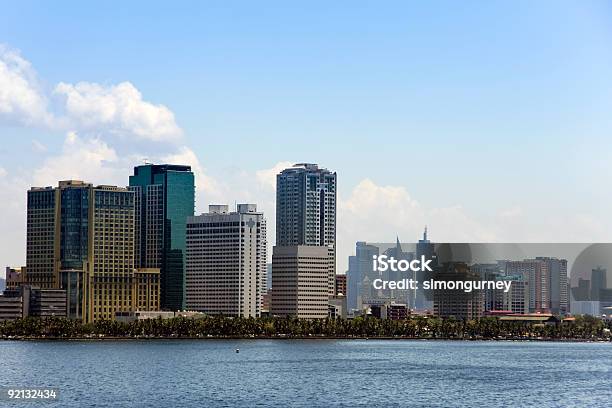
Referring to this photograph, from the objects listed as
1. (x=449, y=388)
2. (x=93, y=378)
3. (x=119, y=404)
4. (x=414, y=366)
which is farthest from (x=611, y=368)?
(x=119, y=404)

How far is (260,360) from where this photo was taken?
17425cm

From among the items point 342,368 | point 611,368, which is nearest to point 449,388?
point 342,368

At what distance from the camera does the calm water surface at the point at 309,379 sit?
109 m

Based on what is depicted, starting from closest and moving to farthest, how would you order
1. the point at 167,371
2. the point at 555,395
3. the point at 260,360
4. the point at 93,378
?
the point at 555,395 < the point at 93,378 < the point at 167,371 < the point at 260,360

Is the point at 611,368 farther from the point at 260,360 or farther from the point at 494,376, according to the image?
the point at 260,360

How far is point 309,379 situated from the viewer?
133 meters

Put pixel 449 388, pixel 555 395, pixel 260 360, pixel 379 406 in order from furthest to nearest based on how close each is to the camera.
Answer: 1. pixel 260 360
2. pixel 449 388
3. pixel 555 395
4. pixel 379 406

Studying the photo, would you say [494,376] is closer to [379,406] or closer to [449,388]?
[449,388]

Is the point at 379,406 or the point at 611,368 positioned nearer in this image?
the point at 379,406

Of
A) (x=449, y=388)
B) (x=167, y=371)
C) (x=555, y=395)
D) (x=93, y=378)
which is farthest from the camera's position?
(x=167, y=371)

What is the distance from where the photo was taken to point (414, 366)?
524ft

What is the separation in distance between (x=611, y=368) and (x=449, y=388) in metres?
48.4

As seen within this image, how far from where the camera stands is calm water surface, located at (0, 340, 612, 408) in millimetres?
109000

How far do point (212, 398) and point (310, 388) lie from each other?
1373 cm
